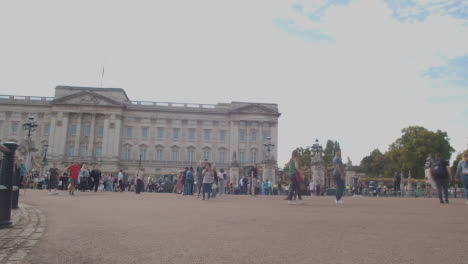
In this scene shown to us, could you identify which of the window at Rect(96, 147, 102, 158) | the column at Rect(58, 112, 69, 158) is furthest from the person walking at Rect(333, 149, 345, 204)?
the column at Rect(58, 112, 69, 158)

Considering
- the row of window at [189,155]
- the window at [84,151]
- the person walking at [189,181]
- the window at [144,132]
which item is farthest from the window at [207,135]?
the person walking at [189,181]

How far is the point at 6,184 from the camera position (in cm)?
604

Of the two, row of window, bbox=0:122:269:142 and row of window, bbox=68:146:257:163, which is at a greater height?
row of window, bbox=0:122:269:142

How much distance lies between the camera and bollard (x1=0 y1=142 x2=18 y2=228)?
19.4ft

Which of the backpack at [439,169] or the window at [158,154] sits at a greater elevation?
the window at [158,154]

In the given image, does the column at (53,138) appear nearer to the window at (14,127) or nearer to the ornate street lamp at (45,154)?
the ornate street lamp at (45,154)

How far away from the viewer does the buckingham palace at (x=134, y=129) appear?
61.4m

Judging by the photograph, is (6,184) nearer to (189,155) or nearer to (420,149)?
(189,155)

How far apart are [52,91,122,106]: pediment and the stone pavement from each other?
57.2 meters

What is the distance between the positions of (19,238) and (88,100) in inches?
2395

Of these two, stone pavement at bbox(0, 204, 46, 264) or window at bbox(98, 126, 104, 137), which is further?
window at bbox(98, 126, 104, 137)

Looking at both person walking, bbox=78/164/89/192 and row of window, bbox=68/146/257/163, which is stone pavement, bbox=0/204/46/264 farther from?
row of window, bbox=68/146/257/163

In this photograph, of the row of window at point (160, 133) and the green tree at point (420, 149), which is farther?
the row of window at point (160, 133)

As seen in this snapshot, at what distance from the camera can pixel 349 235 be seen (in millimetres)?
5730
